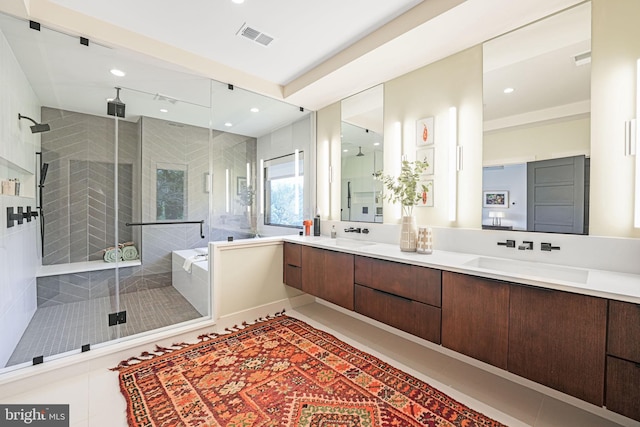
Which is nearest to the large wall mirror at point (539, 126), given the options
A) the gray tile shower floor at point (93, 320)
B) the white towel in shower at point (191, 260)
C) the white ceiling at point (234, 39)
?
the white ceiling at point (234, 39)

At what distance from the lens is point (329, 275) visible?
2.77 metres

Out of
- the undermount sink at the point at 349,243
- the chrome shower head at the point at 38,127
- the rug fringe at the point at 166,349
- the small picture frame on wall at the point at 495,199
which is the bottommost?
the rug fringe at the point at 166,349

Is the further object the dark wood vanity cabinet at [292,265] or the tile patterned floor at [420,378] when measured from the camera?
the dark wood vanity cabinet at [292,265]

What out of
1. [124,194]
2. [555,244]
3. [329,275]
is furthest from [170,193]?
[555,244]

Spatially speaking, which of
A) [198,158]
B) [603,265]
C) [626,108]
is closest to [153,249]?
[198,158]

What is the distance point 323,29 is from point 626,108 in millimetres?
2124

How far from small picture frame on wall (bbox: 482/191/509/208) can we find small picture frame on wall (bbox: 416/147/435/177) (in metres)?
0.51

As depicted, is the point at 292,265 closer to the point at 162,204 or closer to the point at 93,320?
the point at 162,204

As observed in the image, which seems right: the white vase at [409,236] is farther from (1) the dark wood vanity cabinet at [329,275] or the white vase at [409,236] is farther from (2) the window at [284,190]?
(2) the window at [284,190]

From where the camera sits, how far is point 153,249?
8.86 feet

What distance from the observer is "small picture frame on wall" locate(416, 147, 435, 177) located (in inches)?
102

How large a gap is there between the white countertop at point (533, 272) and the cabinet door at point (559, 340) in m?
0.05

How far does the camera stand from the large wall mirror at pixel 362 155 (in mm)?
3059

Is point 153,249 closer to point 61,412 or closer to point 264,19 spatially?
point 61,412
